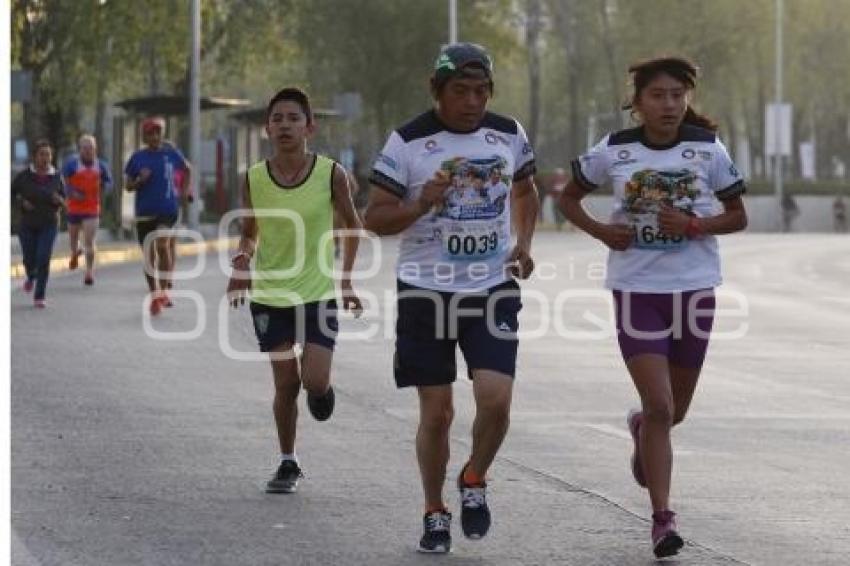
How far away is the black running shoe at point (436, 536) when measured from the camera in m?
9.05

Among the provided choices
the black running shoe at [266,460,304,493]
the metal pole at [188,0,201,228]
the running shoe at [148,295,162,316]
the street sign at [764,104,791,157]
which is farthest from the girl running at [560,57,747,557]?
the street sign at [764,104,791,157]

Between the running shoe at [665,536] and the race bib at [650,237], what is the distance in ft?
3.30

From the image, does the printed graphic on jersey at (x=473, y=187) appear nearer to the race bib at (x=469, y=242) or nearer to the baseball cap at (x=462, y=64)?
the race bib at (x=469, y=242)

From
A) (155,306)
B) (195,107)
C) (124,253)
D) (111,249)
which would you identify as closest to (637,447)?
(155,306)

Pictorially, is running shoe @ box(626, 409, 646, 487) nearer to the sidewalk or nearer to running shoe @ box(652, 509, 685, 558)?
running shoe @ box(652, 509, 685, 558)

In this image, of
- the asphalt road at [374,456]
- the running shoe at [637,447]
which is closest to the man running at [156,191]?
the asphalt road at [374,456]

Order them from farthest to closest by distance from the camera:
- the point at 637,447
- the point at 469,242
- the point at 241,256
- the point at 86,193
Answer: the point at 86,193 < the point at 241,256 < the point at 637,447 < the point at 469,242

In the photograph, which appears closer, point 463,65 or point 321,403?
point 463,65

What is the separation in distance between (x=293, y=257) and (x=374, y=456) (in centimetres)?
138

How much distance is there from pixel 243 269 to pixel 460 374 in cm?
668

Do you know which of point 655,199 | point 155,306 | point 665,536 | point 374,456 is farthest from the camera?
point 155,306

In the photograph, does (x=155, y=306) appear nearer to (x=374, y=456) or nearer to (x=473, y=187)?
(x=374, y=456)

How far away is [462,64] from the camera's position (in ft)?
29.3

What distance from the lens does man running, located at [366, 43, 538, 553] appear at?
9047 mm
